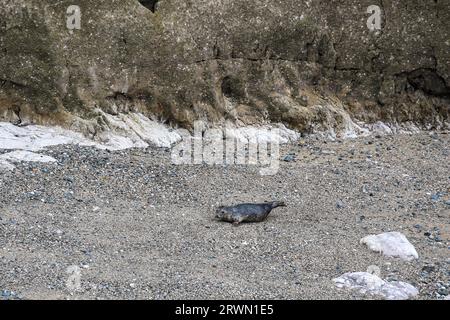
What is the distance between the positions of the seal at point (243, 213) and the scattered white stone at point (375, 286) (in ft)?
4.77

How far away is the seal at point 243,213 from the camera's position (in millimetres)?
8141

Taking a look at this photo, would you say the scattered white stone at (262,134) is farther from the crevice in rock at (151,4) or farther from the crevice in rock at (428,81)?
the crevice in rock at (428,81)

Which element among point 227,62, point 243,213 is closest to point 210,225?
point 243,213

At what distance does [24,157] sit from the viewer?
9.19 metres

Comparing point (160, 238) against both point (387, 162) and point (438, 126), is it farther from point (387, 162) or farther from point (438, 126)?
point (438, 126)

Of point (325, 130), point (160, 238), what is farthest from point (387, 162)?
point (160, 238)

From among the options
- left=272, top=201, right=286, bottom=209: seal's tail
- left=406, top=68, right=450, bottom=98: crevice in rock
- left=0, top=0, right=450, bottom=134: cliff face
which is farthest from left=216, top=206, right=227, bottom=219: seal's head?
left=406, top=68, right=450, bottom=98: crevice in rock

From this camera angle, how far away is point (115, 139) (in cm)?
1010

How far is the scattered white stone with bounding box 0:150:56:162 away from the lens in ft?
29.9

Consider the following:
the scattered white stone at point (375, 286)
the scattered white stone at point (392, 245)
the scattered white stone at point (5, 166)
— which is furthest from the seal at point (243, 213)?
the scattered white stone at point (5, 166)

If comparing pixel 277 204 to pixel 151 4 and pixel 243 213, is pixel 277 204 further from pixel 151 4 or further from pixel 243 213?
pixel 151 4

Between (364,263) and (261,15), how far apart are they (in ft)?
15.1

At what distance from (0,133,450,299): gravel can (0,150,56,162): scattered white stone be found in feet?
0.47

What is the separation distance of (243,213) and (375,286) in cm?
182
